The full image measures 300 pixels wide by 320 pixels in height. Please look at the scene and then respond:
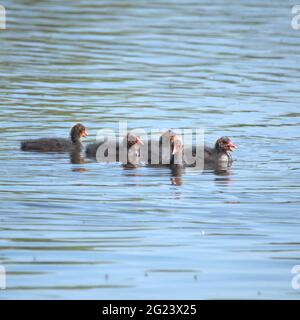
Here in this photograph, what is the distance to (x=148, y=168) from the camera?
14336mm

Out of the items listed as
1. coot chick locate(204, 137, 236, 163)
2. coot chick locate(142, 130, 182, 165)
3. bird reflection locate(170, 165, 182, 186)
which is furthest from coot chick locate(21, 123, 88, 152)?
coot chick locate(204, 137, 236, 163)

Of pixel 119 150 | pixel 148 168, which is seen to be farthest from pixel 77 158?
pixel 148 168

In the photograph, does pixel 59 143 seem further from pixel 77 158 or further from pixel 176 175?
pixel 176 175

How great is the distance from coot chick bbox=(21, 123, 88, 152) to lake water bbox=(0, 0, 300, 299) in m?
0.17

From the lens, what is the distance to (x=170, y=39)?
24.4 metres

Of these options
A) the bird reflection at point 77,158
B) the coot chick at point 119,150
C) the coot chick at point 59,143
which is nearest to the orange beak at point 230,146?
the coot chick at point 119,150

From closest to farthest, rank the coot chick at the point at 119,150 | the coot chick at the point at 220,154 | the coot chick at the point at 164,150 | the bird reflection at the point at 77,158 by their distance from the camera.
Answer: the bird reflection at the point at 77,158 → the coot chick at the point at 220,154 → the coot chick at the point at 164,150 → the coot chick at the point at 119,150

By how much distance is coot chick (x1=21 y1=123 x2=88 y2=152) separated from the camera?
14.6 meters

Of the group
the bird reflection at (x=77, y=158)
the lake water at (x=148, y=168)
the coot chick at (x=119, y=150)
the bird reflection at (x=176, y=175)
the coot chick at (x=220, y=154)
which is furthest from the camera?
the coot chick at (x=119, y=150)

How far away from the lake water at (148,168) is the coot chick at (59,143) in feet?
0.57

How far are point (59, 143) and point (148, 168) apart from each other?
1.30 meters

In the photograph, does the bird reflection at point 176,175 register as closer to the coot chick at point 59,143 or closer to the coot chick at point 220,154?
the coot chick at point 220,154

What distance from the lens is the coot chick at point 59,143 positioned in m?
14.6
